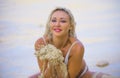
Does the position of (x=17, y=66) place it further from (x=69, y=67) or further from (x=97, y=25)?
(x=97, y=25)

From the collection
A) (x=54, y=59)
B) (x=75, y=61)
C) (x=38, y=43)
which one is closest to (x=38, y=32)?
(x=38, y=43)

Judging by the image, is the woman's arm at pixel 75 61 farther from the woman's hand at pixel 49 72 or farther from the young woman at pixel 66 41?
the woman's hand at pixel 49 72

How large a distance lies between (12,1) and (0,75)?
2.27ft

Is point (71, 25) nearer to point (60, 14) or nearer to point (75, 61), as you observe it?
point (60, 14)

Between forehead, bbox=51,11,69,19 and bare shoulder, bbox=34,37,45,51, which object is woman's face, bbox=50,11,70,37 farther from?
bare shoulder, bbox=34,37,45,51

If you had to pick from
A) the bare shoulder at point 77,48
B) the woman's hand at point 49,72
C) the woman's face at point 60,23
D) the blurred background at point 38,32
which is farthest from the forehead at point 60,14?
the woman's hand at point 49,72

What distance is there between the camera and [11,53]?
2.99 meters

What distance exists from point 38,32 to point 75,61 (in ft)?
1.44

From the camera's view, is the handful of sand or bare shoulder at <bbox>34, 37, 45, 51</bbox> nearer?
the handful of sand

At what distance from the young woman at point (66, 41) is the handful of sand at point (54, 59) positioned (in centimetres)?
4

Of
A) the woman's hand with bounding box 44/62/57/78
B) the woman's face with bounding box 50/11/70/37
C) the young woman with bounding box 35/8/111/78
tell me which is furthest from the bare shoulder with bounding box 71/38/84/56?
the woman's hand with bounding box 44/62/57/78

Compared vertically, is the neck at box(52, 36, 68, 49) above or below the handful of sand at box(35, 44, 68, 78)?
above

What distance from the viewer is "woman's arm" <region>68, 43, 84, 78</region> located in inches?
111

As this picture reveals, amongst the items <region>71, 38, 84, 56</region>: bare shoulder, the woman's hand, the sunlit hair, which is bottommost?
the woman's hand
